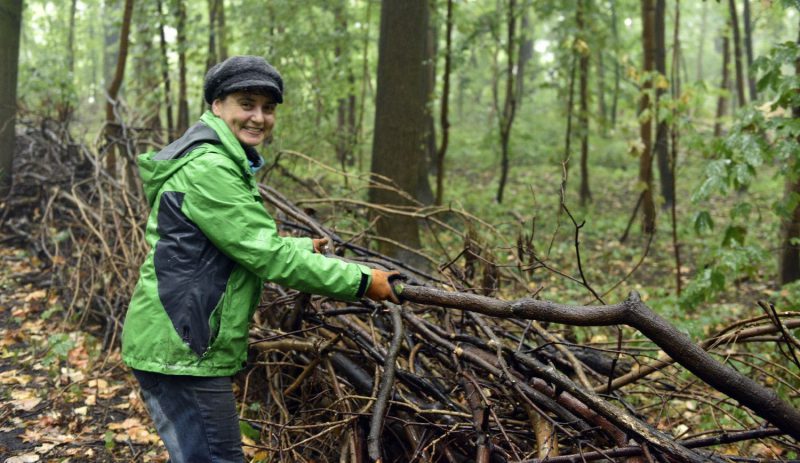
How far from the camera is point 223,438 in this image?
7.64 feet

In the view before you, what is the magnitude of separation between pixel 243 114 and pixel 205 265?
0.64 metres

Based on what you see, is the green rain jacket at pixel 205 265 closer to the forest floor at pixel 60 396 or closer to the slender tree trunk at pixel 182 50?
the forest floor at pixel 60 396

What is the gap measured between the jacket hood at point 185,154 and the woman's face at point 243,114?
0.07m

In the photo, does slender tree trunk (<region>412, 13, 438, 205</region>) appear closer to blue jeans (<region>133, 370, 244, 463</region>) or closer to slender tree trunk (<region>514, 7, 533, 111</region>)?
slender tree trunk (<region>514, 7, 533, 111</region>)

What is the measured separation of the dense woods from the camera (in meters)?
2.68

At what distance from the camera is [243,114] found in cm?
243

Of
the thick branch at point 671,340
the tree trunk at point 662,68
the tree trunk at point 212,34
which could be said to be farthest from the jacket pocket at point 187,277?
the tree trunk at point 662,68

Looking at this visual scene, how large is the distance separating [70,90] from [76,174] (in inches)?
71.4

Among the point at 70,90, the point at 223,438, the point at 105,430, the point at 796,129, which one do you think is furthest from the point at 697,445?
the point at 70,90

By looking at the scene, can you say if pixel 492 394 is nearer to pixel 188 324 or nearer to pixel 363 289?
pixel 363 289

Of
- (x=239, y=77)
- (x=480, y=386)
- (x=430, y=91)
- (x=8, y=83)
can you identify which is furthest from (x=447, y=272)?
(x=430, y=91)

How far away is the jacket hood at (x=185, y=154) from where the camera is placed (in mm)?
2238

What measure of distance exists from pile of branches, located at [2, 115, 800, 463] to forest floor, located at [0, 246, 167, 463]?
282mm

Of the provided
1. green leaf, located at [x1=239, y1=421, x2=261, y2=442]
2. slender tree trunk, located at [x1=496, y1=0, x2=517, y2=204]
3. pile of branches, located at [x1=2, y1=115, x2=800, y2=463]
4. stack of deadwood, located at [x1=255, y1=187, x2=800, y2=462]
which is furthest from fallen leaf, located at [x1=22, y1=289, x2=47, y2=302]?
slender tree trunk, located at [x1=496, y1=0, x2=517, y2=204]
